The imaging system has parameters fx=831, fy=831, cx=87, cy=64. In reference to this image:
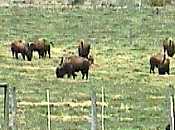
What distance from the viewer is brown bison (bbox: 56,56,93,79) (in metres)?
34.2

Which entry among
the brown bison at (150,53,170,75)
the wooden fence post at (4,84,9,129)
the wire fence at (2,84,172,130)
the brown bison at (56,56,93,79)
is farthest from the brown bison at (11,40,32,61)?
the wooden fence post at (4,84,9,129)

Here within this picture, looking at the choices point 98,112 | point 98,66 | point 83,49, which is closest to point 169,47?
point 83,49

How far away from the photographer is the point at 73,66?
116 ft

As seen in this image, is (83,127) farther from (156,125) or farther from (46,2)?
(46,2)

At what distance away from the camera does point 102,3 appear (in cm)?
6384

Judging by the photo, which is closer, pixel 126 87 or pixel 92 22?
pixel 126 87

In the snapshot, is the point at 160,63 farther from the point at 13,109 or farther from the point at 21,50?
the point at 13,109

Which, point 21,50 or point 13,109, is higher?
point 13,109

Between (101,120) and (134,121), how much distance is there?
54.8 inches

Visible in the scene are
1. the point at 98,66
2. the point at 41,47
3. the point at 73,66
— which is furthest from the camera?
the point at 41,47

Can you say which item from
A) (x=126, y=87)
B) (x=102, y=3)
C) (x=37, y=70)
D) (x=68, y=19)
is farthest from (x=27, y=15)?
(x=126, y=87)

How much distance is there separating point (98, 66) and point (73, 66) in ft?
6.15

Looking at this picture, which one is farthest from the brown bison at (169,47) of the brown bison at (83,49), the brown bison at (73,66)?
the brown bison at (73,66)

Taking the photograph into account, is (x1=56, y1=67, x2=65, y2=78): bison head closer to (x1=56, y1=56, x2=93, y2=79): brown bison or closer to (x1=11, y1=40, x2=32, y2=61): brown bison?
(x1=56, y1=56, x2=93, y2=79): brown bison
